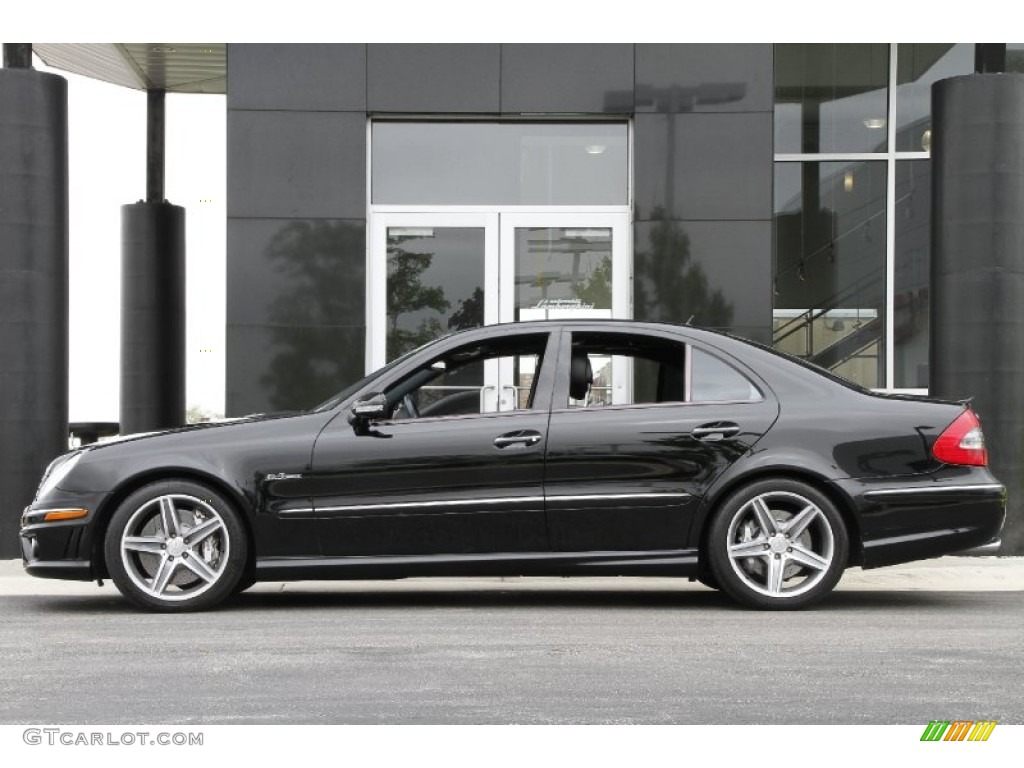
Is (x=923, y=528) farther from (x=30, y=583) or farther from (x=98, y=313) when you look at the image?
(x=98, y=313)

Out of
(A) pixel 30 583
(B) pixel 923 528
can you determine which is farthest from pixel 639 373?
(A) pixel 30 583

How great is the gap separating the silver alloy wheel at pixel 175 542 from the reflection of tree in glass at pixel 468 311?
19.4 ft

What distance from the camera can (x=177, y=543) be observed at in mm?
7707

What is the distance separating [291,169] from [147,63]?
5.60 metres

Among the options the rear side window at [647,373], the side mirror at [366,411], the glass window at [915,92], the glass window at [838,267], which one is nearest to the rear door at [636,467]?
the rear side window at [647,373]

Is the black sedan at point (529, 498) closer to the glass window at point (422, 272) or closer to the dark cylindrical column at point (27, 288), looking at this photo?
the dark cylindrical column at point (27, 288)

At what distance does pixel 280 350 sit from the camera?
1319 cm

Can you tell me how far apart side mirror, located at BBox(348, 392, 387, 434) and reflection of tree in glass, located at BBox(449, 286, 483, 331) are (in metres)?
5.67

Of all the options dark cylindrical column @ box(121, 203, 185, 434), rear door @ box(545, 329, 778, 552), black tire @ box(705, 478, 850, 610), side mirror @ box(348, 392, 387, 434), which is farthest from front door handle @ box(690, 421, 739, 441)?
dark cylindrical column @ box(121, 203, 185, 434)

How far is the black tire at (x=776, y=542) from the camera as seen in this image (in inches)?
303

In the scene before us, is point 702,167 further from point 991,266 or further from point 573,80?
point 991,266

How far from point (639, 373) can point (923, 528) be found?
1691 mm

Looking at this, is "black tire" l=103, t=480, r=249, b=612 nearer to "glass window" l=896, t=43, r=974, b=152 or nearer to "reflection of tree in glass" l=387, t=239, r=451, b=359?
"reflection of tree in glass" l=387, t=239, r=451, b=359
